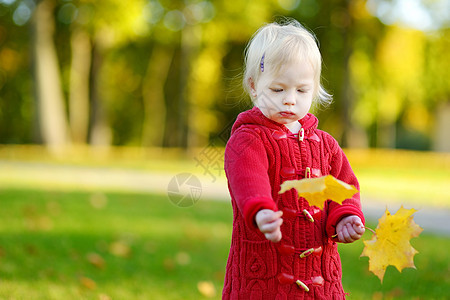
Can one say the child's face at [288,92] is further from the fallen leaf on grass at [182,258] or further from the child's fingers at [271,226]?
the fallen leaf on grass at [182,258]

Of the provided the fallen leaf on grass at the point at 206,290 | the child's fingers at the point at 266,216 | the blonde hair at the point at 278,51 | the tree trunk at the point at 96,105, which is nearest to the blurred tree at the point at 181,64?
the tree trunk at the point at 96,105

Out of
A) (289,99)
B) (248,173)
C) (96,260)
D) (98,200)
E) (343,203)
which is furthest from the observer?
(98,200)

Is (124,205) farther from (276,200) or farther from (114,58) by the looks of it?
(114,58)

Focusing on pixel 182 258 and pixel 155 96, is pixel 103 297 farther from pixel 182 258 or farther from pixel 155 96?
pixel 155 96

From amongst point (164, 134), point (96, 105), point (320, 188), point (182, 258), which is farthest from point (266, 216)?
point (164, 134)

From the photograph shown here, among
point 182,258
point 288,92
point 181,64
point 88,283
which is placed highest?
point 288,92

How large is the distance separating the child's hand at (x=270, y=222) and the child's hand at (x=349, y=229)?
1.34 ft

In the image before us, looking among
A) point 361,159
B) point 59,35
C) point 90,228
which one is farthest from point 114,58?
point 90,228

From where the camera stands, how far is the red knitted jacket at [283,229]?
2066 millimetres

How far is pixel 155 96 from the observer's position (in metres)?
31.8

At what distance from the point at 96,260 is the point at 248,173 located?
3053mm

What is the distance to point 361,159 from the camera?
18.0 m

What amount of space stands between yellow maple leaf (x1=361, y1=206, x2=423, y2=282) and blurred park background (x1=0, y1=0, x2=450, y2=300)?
0.76 metres

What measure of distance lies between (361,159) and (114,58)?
1577cm
